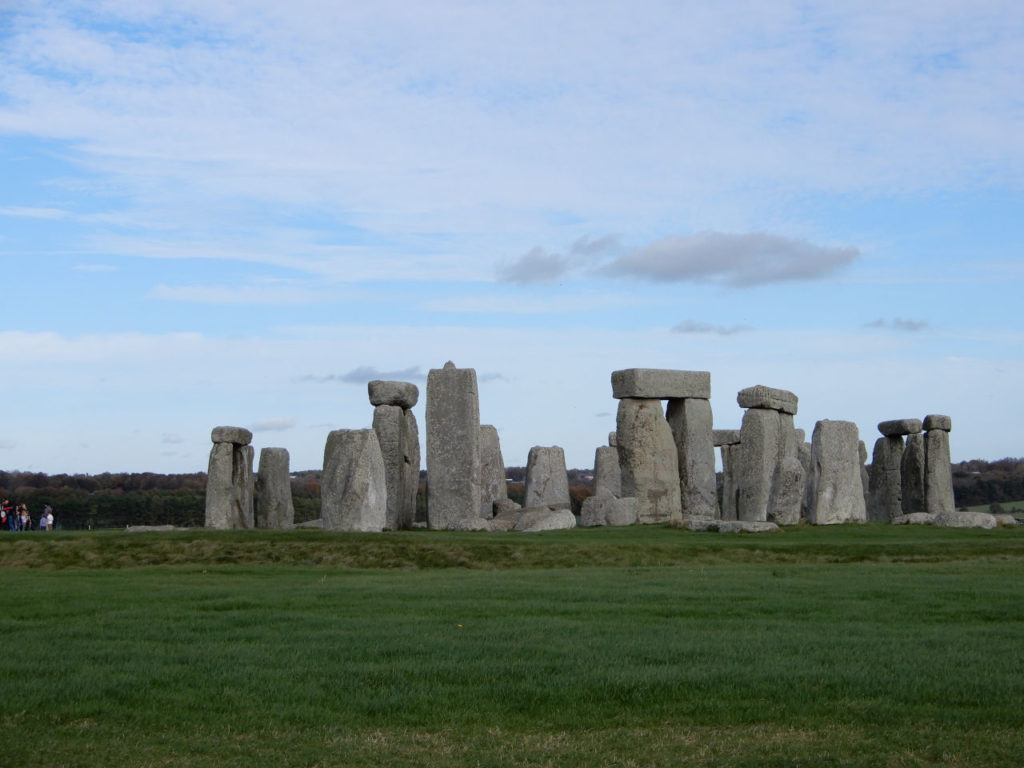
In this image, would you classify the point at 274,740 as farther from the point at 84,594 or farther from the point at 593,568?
the point at 593,568

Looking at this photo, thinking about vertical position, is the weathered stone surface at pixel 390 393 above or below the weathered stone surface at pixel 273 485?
above

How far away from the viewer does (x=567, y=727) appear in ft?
25.9

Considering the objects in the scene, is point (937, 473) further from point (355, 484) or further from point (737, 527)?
point (355, 484)

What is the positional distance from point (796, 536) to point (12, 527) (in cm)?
1935

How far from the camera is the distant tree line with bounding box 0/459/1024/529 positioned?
37500mm

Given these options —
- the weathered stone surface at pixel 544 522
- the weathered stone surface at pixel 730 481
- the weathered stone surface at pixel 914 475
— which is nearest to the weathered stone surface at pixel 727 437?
the weathered stone surface at pixel 730 481

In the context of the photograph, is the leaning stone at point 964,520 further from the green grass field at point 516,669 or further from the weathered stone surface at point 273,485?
the weathered stone surface at point 273,485

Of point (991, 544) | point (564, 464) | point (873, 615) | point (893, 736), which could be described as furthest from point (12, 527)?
point (893, 736)

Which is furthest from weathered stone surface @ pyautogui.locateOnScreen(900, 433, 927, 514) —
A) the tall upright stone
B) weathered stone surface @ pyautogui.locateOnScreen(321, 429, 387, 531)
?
the tall upright stone

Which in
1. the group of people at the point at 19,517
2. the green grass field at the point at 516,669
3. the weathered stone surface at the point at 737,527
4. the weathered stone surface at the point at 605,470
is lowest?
the green grass field at the point at 516,669

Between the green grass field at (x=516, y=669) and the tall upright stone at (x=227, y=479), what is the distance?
33.4ft

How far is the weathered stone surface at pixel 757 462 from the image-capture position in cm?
2753

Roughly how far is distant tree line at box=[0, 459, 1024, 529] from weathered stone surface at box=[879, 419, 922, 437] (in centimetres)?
834

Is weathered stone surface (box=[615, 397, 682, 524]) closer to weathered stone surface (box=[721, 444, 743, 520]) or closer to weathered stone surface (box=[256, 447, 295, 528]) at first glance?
weathered stone surface (box=[721, 444, 743, 520])
